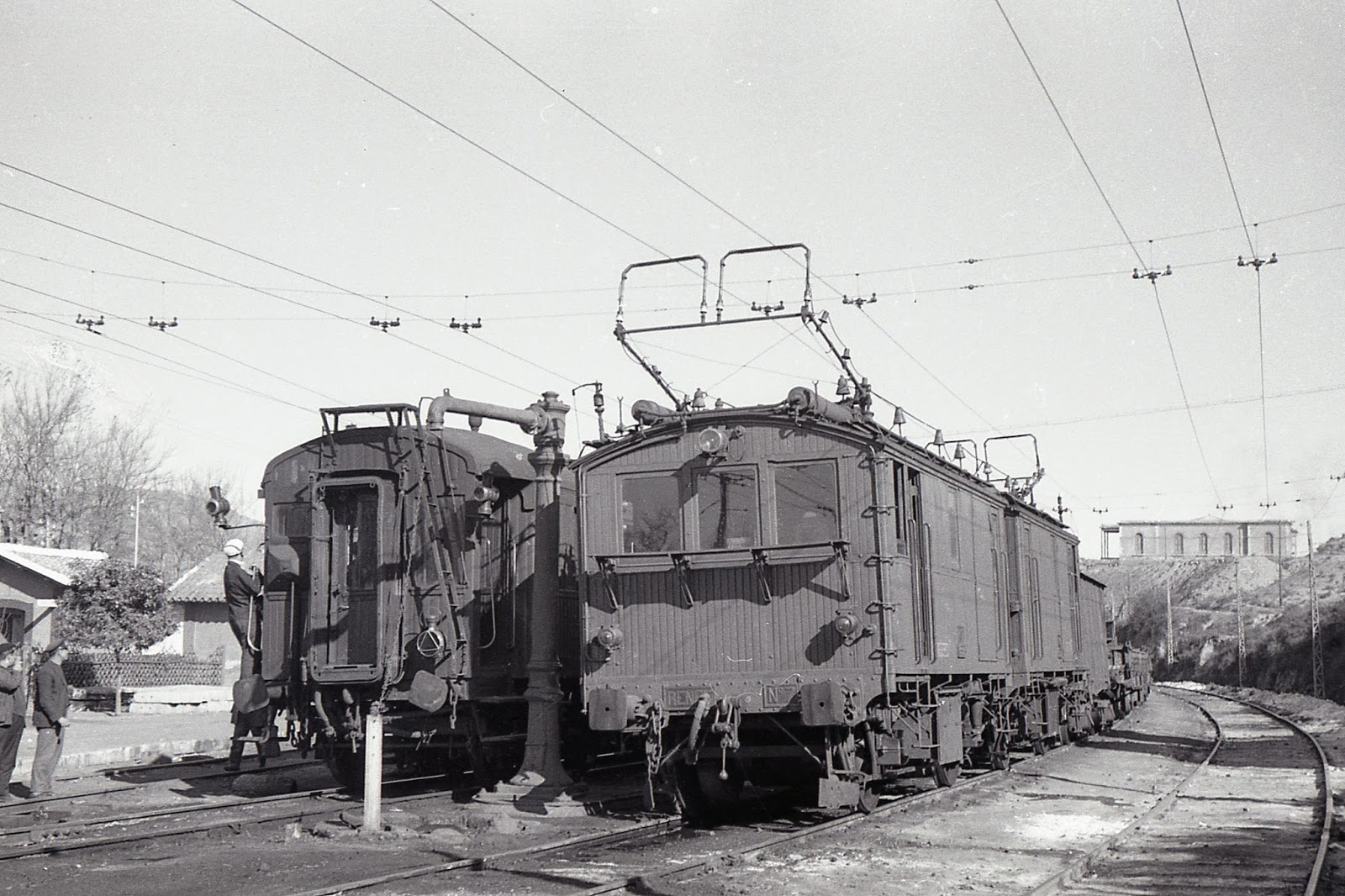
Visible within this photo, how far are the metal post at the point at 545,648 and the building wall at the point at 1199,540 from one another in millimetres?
118397

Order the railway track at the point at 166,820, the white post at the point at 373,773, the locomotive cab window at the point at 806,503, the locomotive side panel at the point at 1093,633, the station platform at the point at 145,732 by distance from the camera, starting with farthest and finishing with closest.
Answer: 1. the locomotive side panel at the point at 1093,633
2. the station platform at the point at 145,732
3. the locomotive cab window at the point at 806,503
4. the white post at the point at 373,773
5. the railway track at the point at 166,820

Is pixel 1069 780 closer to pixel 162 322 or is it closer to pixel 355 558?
pixel 355 558

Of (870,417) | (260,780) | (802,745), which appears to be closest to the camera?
(802,745)

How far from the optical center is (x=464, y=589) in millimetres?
14172

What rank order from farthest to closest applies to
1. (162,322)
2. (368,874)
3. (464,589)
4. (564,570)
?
(162,322)
(564,570)
(464,589)
(368,874)

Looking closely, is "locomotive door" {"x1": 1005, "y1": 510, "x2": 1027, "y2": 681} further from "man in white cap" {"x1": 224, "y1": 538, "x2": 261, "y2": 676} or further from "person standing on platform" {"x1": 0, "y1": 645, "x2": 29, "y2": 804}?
"person standing on platform" {"x1": 0, "y1": 645, "x2": 29, "y2": 804}

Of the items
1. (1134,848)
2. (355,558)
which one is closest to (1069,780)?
(1134,848)

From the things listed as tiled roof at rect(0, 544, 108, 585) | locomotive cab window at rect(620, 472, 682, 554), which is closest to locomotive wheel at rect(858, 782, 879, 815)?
locomotive cab window at rect(620, 472, 682, 554)

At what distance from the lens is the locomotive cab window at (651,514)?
12477 mm

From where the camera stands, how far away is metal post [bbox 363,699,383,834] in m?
12.0

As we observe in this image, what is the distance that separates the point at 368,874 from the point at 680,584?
404 cm

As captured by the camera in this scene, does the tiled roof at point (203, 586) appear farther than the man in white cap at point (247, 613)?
Yes

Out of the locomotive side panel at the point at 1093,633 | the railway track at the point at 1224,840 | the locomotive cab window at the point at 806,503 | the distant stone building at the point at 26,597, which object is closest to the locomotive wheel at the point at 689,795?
the locomotive cab window at the point at 806,503

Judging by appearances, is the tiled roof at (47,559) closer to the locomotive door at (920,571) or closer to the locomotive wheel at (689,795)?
the locomotive wheel at (689,795)
